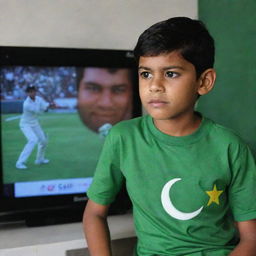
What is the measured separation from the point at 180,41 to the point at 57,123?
0.69m

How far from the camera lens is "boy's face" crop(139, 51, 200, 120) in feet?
3.22

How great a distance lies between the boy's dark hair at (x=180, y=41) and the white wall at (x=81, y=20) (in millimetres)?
641

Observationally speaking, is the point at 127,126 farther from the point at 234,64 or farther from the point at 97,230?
the point at 234,64

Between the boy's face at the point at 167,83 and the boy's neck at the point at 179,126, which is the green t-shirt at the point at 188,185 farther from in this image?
the boy's face at the point at 167,83

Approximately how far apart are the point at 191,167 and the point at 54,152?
0.65 m

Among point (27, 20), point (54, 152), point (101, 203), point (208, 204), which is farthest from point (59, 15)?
point (208, 204)

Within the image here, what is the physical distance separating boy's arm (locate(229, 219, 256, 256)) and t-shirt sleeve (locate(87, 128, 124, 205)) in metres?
0.40

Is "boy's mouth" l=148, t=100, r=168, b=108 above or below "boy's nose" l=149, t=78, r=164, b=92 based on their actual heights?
below

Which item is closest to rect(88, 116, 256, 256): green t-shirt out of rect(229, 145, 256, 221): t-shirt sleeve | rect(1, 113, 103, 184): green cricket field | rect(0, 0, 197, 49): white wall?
rect(229, 145, 256, 221): t-shirt sleeve

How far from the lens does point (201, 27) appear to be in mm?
1044

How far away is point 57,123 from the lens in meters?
1.48

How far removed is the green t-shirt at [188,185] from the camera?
106cm

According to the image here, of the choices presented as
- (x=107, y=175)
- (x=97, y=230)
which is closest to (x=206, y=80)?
(x=107, y=175)

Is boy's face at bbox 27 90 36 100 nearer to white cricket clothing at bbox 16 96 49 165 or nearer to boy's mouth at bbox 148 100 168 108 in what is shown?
white cricket clothing at bbox 16 96 49 165
